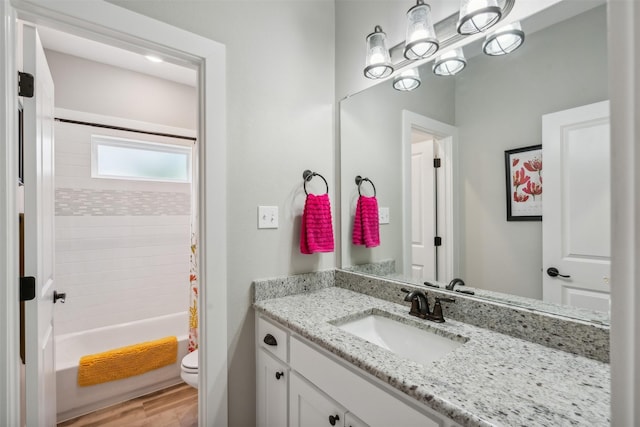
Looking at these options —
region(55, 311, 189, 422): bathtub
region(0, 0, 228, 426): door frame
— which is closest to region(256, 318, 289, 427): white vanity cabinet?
region(0, 0, 228, 426): door frame

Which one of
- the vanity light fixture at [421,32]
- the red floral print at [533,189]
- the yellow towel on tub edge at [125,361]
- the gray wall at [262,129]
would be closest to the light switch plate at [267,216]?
the gray wall at [262,129]

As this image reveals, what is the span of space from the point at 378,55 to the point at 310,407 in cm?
156

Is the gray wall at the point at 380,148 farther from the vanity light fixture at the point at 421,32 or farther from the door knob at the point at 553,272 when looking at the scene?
the door knob at the point at 553,272

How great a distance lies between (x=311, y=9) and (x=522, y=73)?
1.20m

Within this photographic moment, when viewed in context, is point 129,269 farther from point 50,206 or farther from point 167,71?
point 167,71

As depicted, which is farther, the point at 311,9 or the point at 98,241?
the point at 98,241

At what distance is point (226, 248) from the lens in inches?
54.7

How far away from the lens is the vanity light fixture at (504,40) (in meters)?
1.06

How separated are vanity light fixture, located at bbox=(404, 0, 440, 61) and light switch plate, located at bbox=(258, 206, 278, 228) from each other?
0.96 meters

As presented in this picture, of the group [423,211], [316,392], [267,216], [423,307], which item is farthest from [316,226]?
[316,392]

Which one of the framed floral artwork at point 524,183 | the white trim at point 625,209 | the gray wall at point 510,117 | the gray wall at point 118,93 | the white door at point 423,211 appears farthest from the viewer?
the gray wall at point 118,93

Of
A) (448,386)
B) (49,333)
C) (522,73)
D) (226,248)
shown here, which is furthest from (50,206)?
A: (522,73)

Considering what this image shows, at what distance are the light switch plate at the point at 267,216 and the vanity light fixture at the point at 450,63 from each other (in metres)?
0.98

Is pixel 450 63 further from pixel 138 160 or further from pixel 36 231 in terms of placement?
pixel 138 160
